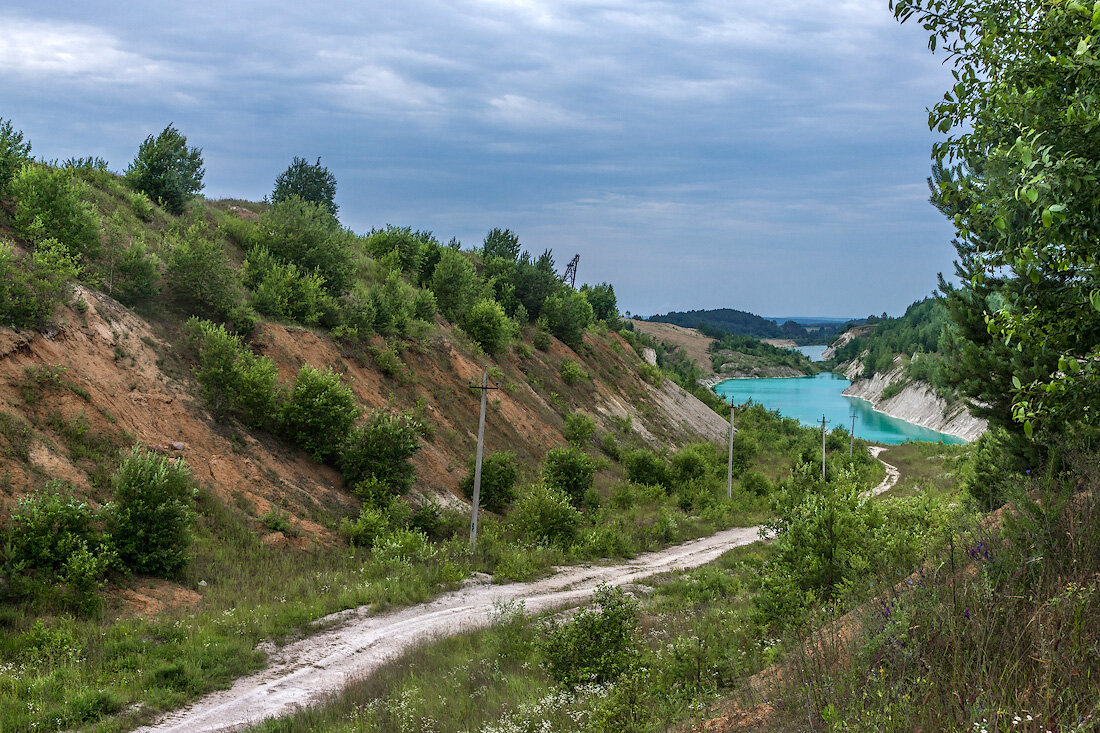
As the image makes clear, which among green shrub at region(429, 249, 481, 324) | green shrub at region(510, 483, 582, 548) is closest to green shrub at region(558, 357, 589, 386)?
green shrub at region(429, 249, 481, 324)

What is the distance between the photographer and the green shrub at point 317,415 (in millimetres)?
23984

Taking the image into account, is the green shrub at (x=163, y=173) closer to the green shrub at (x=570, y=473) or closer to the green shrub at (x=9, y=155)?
the green shrub at (x=9, y=155)

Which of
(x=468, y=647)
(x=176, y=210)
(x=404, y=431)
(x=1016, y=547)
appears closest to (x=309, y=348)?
(x=404, y=431)

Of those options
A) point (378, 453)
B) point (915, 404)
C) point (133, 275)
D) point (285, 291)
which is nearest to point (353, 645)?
point (378, 453)

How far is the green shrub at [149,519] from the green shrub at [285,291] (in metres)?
13.8

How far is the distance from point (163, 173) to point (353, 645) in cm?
2903

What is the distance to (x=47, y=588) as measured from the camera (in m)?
13.7

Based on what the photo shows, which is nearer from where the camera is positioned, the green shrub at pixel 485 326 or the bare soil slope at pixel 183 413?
the bare soil slope at pixel 183 413

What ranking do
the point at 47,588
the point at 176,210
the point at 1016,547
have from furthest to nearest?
the point at 176,210
the point at 47,588
the point at 1016,547

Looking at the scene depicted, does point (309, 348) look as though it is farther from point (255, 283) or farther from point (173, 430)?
point (173, 430)

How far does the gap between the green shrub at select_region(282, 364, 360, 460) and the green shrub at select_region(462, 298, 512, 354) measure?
18.2 metres

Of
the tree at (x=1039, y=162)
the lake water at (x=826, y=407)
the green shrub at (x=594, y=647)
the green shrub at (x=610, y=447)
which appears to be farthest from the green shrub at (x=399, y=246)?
the lake water at (x=826, y=407)

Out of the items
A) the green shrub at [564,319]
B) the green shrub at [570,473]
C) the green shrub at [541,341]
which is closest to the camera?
the green shrub at [570,473]

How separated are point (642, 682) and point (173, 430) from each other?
16.4 meters
